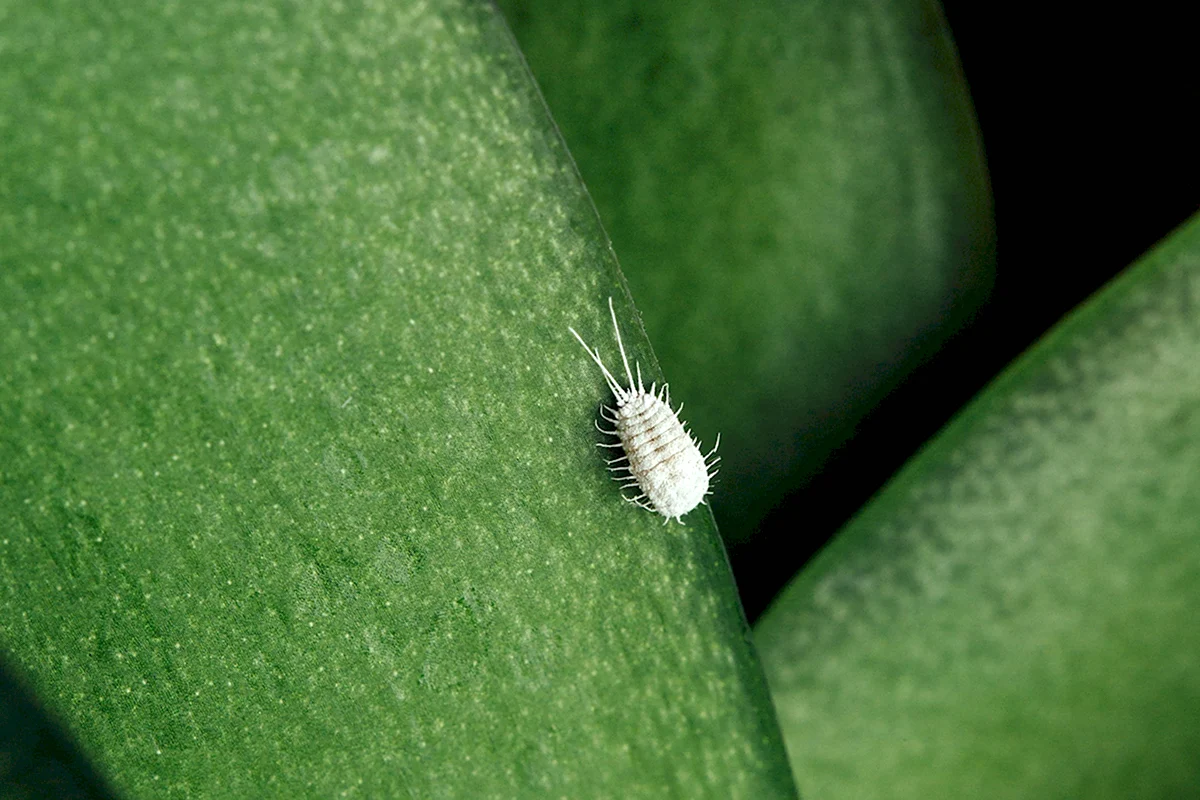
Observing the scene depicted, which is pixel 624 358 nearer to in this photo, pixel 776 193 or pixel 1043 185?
pixel 776 193

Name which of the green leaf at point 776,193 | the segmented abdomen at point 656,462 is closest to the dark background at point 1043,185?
the green leaf at point 776,193

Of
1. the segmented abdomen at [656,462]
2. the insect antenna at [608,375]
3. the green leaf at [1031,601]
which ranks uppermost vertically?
the insect antenna at [608,375]

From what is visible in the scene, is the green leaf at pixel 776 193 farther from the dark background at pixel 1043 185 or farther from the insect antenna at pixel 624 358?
the insect antenna at pixel 624 358

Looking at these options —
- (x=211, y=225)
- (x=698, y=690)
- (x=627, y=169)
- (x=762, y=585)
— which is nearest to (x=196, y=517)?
(x=211, y=225)

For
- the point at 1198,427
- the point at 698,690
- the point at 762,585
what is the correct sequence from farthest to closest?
the point at 762,585 → the point at 1198,427 → the point at 698,690

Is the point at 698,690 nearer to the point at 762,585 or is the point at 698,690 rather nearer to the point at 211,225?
the point at 762,585

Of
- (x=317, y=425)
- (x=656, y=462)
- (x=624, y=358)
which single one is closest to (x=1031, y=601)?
(x=656, y=462)

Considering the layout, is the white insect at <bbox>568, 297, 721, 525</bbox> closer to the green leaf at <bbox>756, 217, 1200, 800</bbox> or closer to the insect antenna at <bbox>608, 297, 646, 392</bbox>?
the insect antenna at <bbox>608, 297, 646, 392</bbox>
